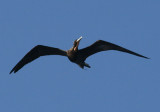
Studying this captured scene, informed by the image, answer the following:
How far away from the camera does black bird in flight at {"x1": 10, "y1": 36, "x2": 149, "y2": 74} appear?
71.3 ft

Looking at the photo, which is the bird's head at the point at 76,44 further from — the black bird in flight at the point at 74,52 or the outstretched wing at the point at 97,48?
the outstretched wing at the point at 97,48

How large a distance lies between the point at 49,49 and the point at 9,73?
2.30 meters

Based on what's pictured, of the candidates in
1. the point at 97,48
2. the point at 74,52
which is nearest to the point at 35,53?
the point at 74,52

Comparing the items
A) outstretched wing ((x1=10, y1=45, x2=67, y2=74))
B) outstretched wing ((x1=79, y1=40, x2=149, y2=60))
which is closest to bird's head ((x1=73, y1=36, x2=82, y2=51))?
outstretched wing ((x1=79, y1=40, x2=149, y2=60))

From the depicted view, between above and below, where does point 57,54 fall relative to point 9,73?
above

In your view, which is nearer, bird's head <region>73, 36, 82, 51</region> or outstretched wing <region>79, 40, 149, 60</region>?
outstretched wing <region>79, 40, 149, 60</region>

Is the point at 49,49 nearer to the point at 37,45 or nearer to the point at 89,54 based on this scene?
the point at 37,45

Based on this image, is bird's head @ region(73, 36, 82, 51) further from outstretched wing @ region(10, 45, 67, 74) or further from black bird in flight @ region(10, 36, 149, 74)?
outstretched wing @ region(10, 45, 67, 74)

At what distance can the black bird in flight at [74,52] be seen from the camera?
71.3 ft

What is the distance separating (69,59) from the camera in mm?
22031

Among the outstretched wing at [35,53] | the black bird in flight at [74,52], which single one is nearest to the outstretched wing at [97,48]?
the black bird in flight at [74,52]

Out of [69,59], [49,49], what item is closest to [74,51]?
[69,59]

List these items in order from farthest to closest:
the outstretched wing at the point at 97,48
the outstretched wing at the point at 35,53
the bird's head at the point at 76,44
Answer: the outstretched wing at the point at 35,53 < the bird's head at the point at 76,44 < the outstretched wing at the point at 97,48

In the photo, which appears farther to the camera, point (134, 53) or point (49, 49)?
point (49, 49)
